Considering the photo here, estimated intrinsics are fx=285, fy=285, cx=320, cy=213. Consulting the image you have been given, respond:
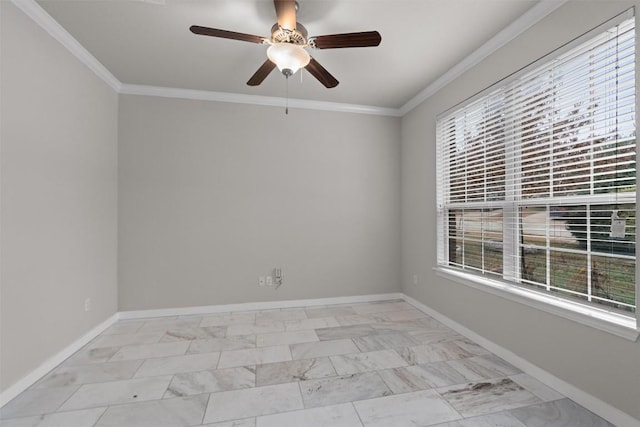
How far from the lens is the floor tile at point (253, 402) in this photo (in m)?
1.76

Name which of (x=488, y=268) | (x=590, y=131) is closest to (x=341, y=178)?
(x=488, y=268)

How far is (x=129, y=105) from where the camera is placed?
340 cm

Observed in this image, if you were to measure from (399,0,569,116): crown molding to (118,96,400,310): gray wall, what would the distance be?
942 mm

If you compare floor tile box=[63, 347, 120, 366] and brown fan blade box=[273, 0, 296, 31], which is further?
floor tile box=[63, 347, 120, 366]

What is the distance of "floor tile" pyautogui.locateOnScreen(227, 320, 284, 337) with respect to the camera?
118 inches

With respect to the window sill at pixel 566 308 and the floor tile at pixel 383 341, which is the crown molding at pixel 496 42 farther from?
the floor tile at pixel 383 341

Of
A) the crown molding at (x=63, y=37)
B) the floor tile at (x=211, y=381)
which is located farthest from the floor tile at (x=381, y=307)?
the crown molding at (x=63, y=37)

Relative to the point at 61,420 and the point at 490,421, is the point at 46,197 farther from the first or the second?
the point at 490,421

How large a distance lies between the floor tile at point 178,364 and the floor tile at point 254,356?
0.08 metres

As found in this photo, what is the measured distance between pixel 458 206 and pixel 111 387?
3416 millimetres

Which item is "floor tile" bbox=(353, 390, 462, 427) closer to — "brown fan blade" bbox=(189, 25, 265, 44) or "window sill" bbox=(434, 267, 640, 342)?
"window sill" bbox=(434, 267, 640, 342)

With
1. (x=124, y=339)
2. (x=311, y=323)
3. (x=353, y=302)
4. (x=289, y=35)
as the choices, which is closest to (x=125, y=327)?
(x=124, y=339)

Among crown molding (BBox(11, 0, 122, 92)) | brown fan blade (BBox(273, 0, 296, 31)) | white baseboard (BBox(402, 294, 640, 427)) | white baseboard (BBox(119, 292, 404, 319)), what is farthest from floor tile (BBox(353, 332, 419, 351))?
crown molding (BBox(11, 0, 122, 92))

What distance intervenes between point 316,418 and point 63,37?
11.5 feet
